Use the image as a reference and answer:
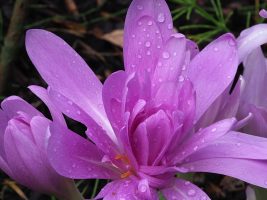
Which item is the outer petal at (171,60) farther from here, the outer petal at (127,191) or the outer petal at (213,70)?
the outer petal at (127,191)

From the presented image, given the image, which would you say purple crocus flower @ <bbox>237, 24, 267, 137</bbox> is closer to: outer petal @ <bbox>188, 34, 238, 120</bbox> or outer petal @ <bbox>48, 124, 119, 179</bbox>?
outer petal @ <bbox>188, 34, 238, 120</bbox>

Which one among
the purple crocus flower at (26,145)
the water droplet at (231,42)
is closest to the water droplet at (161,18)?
the water droplet at (231,42)

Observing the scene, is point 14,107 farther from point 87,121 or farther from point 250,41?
point 250,41

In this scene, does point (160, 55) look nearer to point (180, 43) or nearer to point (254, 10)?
point (180, 43)

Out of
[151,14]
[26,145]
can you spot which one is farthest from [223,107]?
[26,145]

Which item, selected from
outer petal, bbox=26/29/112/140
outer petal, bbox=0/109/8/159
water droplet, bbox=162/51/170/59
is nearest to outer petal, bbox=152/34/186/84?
water droplet, bbox=162/51/170/59

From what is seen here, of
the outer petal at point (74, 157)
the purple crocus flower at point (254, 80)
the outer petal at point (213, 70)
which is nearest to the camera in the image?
the outer petal at point (74, 157)

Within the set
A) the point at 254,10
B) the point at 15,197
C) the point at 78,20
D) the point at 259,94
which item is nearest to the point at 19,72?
the point at 78,20
